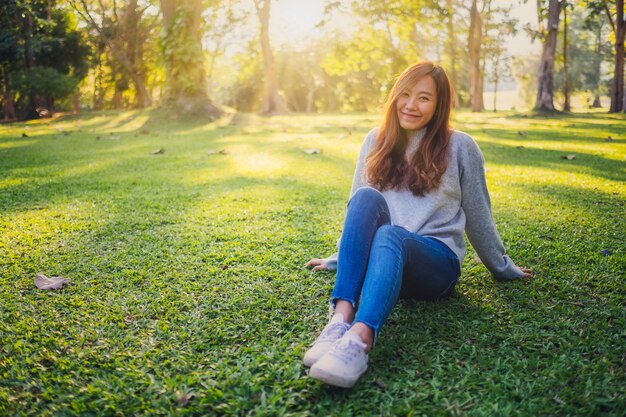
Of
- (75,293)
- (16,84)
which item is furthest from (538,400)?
(16,84)

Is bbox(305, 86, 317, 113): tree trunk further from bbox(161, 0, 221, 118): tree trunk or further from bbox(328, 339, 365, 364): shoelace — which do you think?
bbox(328, 339, 365, 364): shoelace

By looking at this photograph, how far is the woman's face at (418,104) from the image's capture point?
7.80 feet

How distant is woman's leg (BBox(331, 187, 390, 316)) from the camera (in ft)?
6.47

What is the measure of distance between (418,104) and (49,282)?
2.45 metres

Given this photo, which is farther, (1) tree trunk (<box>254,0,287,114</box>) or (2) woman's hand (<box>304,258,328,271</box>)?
(1) tree trunk (<box>254,0,287,114</box>)

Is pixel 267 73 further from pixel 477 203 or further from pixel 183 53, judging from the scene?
pixel 477 203

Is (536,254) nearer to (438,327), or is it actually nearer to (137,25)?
(438,327)

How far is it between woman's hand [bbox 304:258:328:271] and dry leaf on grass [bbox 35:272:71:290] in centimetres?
151

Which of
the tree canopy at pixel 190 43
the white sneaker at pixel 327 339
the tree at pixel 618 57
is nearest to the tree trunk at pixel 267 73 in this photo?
the tree canopy at pixel 190 43

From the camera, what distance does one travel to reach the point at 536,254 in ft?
9.77

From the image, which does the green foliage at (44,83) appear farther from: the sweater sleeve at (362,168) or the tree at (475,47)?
the tree at (475,47)

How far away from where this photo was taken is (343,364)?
1.62 m

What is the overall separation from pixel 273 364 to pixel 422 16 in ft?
27.5

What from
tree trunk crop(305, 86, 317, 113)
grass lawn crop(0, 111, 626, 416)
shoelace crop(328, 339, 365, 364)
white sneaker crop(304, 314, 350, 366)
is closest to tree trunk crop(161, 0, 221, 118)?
grass lawn crop(0, 111, 626, 416)
